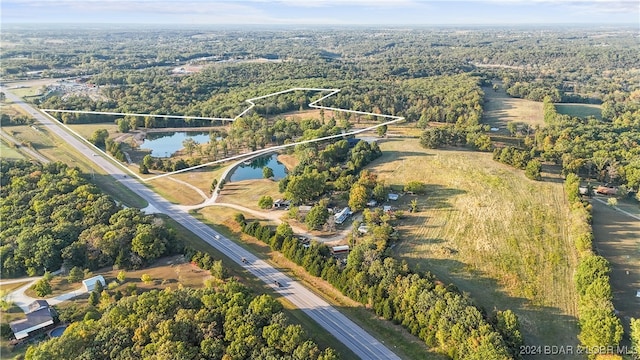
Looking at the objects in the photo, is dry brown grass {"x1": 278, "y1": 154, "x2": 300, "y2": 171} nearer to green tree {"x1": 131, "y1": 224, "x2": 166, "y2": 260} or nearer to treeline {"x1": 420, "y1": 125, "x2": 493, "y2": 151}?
treeline {"x1": 420, "y1": 125, "x2": 493, "y2": 151}

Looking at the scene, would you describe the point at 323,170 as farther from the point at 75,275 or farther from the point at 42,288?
the point at 42,288

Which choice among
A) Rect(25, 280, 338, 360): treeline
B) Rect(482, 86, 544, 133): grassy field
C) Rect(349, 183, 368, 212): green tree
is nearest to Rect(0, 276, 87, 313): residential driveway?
Rect(25, 280, 338, 360): treeline

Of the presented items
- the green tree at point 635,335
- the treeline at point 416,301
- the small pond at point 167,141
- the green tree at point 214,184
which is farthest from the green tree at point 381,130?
the green tree at point 635,335

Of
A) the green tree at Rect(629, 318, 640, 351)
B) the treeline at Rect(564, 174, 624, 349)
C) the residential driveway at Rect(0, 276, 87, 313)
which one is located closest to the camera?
the green tree at Rect(629, 318, 640, 351)

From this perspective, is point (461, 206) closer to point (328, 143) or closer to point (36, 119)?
point (328, 143)

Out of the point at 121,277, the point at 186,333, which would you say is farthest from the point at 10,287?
the point at 186,333
